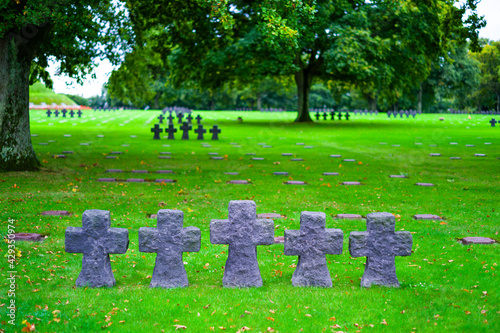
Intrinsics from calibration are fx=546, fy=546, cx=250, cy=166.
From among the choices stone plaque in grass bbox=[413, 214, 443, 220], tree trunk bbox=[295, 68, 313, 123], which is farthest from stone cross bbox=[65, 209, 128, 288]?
tree trunk bbox=[295, 68, 313, 123]

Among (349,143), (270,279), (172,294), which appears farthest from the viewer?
(349,143)

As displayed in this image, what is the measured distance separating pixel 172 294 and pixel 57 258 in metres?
1.99

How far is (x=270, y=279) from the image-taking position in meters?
6.36

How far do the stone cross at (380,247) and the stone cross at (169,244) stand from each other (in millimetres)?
1833

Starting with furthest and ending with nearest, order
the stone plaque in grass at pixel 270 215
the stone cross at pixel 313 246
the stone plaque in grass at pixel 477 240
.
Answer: the stone plaque in grass at pixel 270 215 < the stone plaque in grass at pixel 477 240 < the stone cross at pixel 313 246

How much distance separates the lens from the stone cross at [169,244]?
6.01 m

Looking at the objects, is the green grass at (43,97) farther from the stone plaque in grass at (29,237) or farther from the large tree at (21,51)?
the stone plaque in grass at (29,237)

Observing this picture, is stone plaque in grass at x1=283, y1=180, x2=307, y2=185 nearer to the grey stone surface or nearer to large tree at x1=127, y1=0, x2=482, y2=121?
the grey stone surface

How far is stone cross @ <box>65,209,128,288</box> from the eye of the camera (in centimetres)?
597

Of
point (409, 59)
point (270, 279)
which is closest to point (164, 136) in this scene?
point (409, 59)

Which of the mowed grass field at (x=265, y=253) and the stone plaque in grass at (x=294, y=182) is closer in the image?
the mowed grass field at (x=265, y=253)

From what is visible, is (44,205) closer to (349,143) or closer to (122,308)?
(122,308)

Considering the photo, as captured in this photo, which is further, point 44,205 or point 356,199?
point 356,199

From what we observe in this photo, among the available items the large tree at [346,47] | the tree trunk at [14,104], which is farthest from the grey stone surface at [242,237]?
the large tree at [346,47]
